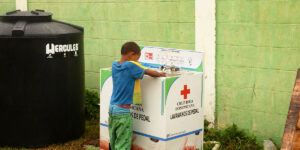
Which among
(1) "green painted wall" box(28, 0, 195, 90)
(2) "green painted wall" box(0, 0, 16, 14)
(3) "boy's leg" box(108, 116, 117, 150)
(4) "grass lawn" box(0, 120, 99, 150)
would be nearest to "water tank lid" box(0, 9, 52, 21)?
(1) "green painted wall" box(28, 0, 195, 90)

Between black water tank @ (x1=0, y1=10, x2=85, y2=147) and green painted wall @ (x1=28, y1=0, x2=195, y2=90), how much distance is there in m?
1.21

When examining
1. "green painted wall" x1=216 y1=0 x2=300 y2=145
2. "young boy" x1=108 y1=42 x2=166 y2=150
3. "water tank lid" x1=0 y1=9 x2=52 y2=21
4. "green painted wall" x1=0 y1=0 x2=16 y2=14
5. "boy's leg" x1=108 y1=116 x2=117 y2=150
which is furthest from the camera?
"green painted wall" x1=0 y1=0 x2=16 y2=14

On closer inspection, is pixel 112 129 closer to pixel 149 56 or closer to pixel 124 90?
pixel 124 90

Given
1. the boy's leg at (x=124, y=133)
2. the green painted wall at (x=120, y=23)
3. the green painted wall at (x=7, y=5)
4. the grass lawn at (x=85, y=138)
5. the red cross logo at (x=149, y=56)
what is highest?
the green painted wall at (x=7, y=5)

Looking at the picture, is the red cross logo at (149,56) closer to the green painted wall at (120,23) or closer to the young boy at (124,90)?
the young boy at (124,90)

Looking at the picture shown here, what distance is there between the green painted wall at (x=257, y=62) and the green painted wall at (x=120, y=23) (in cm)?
60

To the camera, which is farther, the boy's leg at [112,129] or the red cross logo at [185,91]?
the red cross logo at [185,91]

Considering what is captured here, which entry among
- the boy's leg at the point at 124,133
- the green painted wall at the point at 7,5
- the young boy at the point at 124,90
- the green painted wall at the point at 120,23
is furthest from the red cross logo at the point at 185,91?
the green painted wall at the point at 7,5

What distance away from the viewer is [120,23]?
7391 millimetres

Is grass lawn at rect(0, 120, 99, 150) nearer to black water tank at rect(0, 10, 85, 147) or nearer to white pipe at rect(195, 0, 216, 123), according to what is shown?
black water tank at rect(0, 10, 85, 147)

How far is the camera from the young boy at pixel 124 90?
4707 mm

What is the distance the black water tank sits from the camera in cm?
577

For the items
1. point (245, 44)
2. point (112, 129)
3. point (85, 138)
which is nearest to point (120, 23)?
point (85, 138)

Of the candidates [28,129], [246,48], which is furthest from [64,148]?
[246,48]
